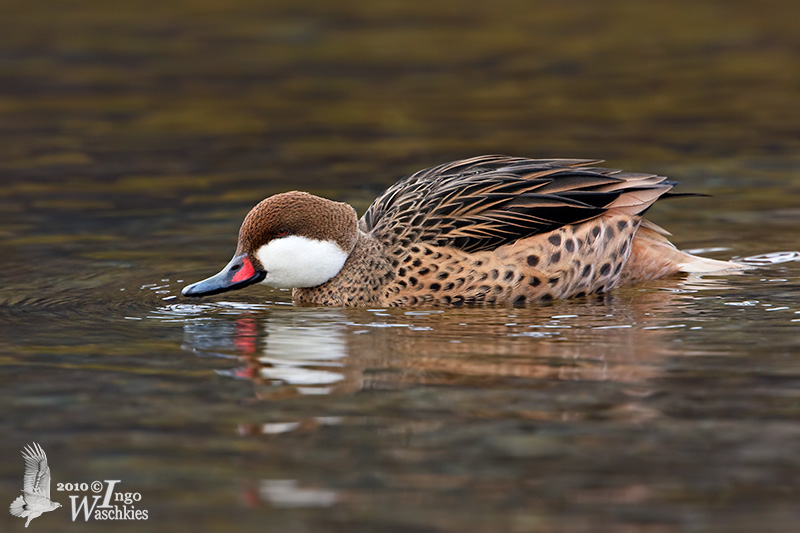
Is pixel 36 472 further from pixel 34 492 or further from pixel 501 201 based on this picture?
pixel 501 201

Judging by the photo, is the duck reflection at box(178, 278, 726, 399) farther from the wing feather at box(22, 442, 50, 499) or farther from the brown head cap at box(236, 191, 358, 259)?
the wing feather at box(22, 442, 50, 499)

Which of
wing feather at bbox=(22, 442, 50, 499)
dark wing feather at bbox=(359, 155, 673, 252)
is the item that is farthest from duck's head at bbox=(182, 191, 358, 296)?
wing feather at bbox=(22, 442, 50, 499)

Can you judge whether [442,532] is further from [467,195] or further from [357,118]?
[357,118]

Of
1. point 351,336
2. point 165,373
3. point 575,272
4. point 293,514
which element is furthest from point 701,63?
point 293,514

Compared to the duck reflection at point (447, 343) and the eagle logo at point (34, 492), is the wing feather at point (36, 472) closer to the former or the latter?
the eagle logo at point (34, 492)

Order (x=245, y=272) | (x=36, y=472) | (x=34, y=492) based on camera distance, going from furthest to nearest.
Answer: (x=245, y=272), (x=36, y=472), (x=34, y=492)

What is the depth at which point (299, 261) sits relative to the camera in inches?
344

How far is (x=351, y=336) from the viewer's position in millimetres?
7957

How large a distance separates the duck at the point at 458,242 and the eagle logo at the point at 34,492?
2811mm

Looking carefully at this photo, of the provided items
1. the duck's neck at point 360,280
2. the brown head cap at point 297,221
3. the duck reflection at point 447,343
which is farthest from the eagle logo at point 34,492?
the duck's neck at point 360,280

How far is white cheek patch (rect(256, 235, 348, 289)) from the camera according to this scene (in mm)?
8641

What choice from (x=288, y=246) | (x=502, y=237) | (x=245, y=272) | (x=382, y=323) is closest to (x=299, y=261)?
(x=288, y=246)

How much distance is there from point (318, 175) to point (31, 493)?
8.16 metres

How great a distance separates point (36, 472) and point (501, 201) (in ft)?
13.5
